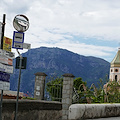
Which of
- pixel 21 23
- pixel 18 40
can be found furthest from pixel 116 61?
pixel 18 40

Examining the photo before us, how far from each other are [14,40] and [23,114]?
111 inches

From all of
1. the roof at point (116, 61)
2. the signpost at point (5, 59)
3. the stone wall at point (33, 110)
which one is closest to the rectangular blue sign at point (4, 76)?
the signpost at point (5, 59)

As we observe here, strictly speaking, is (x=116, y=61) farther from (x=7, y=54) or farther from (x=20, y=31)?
(x=7, y=54)

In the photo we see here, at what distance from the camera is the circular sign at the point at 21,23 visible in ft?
25.7

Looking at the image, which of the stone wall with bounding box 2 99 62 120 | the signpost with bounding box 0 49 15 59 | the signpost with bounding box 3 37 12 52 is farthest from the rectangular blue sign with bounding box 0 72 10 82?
the stone wall with bounding box 2 99 62 120

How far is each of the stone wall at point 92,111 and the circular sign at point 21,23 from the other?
475 centimetres

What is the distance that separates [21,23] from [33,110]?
343 cm

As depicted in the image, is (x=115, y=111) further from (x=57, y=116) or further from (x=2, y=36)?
(x=2, y=36)

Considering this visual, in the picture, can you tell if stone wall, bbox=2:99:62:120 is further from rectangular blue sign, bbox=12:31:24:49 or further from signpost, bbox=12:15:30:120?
rectangular blue sign, bbox=12:31:24:49

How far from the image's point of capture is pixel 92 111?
12312 mm

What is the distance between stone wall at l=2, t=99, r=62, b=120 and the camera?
8512 mm

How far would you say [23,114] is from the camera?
367 inches

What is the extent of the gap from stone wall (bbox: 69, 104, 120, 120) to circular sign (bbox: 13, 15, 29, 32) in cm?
475

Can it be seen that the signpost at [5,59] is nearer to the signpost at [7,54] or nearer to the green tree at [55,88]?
the signpost at [7,54]
